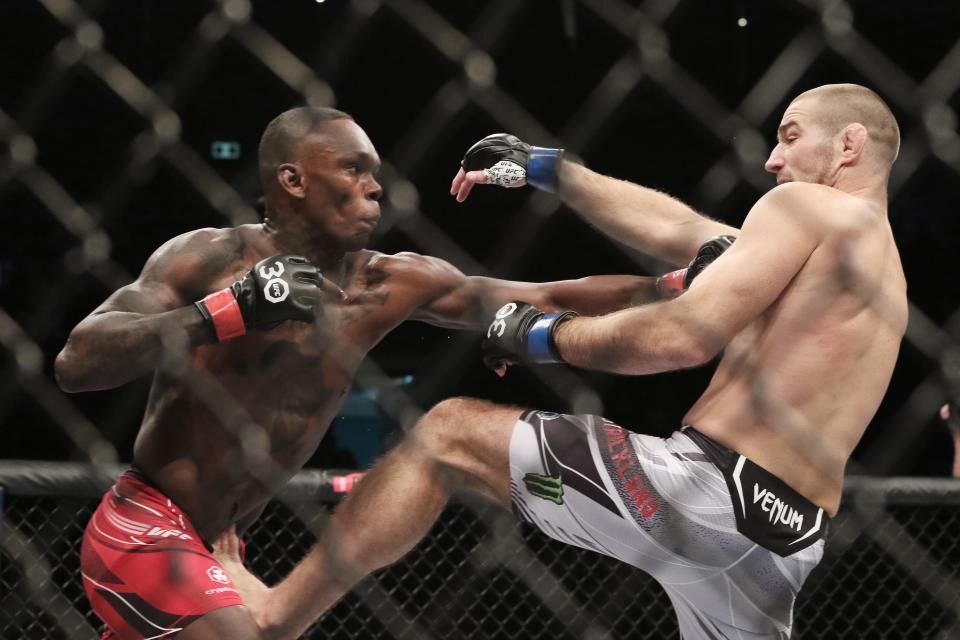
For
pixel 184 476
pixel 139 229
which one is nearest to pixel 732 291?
pixel 184 476

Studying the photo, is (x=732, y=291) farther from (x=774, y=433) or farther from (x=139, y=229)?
(x=139, y=229)

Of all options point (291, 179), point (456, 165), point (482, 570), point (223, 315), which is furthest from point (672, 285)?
point (456, 165)

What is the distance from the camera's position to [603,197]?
2301 millimetres

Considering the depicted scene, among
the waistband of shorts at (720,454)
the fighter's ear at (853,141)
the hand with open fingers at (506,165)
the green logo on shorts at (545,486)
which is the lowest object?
the green logo on shorts at (545,486)

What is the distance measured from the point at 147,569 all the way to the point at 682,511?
35.7 inches

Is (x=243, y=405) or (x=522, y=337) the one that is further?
(x=243, y=405)

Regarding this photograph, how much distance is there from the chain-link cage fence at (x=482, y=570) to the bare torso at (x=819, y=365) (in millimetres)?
356

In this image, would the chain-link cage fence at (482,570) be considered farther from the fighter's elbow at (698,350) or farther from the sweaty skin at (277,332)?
the fighter's elbow at (698,350)

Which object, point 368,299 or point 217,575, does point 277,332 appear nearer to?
point 368,299

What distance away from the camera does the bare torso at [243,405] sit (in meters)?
2.00

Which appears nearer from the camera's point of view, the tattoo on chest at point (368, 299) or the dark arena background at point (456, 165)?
the tattoo on chest at point (368, 299)

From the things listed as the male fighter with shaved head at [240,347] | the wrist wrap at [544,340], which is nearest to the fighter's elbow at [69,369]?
the male fighter with shaved head at [240,347]

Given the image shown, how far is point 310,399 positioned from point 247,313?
1.36 feet

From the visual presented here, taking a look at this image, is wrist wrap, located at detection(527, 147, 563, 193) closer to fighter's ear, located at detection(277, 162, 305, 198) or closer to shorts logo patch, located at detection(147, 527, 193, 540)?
fighter's ear, located at detection(277, 162, 305, 198)
